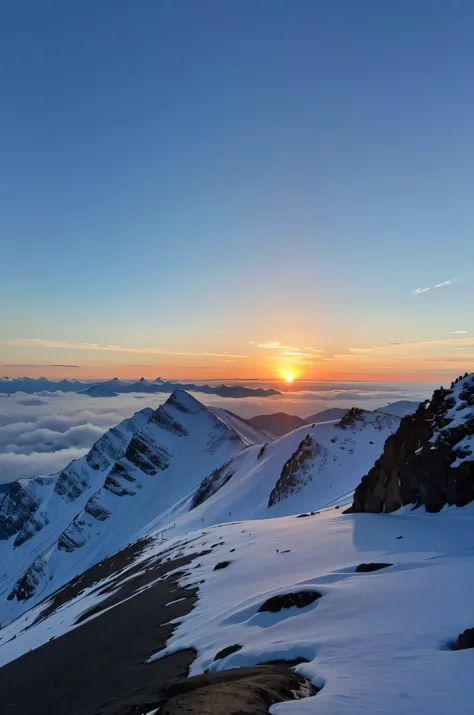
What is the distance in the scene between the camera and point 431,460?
87.8ft

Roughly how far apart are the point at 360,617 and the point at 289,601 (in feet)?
11.5

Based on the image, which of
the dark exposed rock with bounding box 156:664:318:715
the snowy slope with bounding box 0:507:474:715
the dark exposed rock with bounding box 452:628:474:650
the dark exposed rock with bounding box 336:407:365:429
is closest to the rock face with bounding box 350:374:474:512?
the snowy slope with bounding box 0:507:474:715

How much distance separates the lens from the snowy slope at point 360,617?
26.8 feet

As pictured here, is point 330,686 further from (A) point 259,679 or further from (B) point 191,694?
(B) point 191,694

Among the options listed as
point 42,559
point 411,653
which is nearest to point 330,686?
point 411,653

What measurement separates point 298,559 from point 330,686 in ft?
46.3

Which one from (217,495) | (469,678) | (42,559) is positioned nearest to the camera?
(469,678)

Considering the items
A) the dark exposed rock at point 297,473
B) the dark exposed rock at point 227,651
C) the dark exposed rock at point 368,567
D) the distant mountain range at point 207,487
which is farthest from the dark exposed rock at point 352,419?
the dark exposed rock at point 227,651

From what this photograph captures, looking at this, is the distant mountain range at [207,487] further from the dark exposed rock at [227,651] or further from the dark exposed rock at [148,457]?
the dark exposed rock at [227,651]

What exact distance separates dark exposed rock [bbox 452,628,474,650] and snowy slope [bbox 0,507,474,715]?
12.4 inches

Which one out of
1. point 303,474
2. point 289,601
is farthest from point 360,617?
point 303,474

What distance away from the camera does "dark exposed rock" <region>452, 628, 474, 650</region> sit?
9234 millimetres

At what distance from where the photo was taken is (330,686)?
8.67 metres

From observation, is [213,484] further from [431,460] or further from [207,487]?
[431,460]
